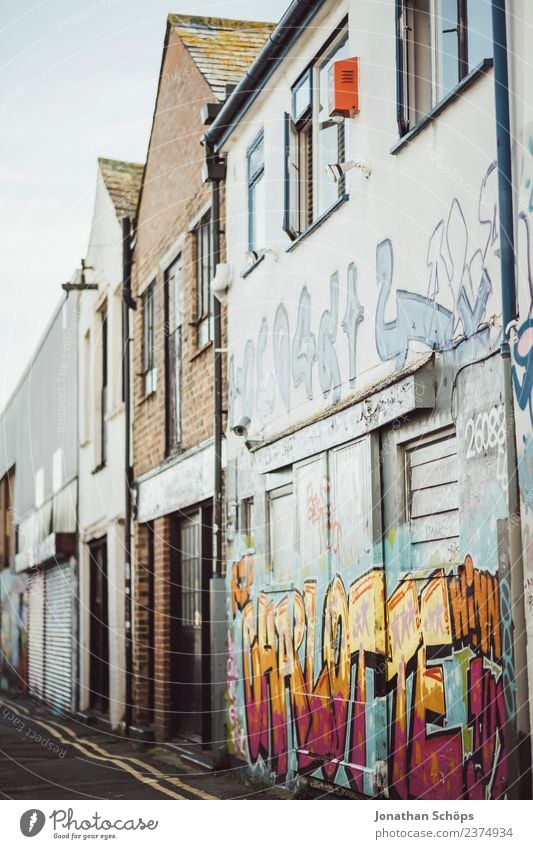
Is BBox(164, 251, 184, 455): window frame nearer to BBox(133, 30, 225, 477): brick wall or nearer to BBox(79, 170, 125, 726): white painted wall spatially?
BBox(133, 30, 225, 477): brick wall

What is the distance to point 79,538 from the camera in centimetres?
Answer: 1981

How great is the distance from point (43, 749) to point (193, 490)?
12.5 ft

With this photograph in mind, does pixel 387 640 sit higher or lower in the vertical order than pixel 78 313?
lower

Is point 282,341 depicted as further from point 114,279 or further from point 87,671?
point 87,671

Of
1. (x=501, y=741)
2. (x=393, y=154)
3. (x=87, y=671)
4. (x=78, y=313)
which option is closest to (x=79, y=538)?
(x=87, y=671)

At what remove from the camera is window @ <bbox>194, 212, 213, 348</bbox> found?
42.6 feet

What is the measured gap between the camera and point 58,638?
21438 millimetres

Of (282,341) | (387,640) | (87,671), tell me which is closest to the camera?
(387,640)

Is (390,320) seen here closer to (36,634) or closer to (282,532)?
(282,532)

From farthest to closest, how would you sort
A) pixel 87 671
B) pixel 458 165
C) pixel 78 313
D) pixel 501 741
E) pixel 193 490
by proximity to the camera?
1. pixel 78 313
2. pixel 87 671
3. pixel 193 490
4. pixel 458 165
5. pixel 501 741

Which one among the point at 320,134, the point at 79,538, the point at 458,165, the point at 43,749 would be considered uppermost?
the point at 320,134

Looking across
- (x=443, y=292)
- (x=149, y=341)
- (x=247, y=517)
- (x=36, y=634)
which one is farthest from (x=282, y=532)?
(x=36, y=634)

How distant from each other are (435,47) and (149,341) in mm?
8426

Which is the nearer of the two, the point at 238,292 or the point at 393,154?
the point at 393,154
